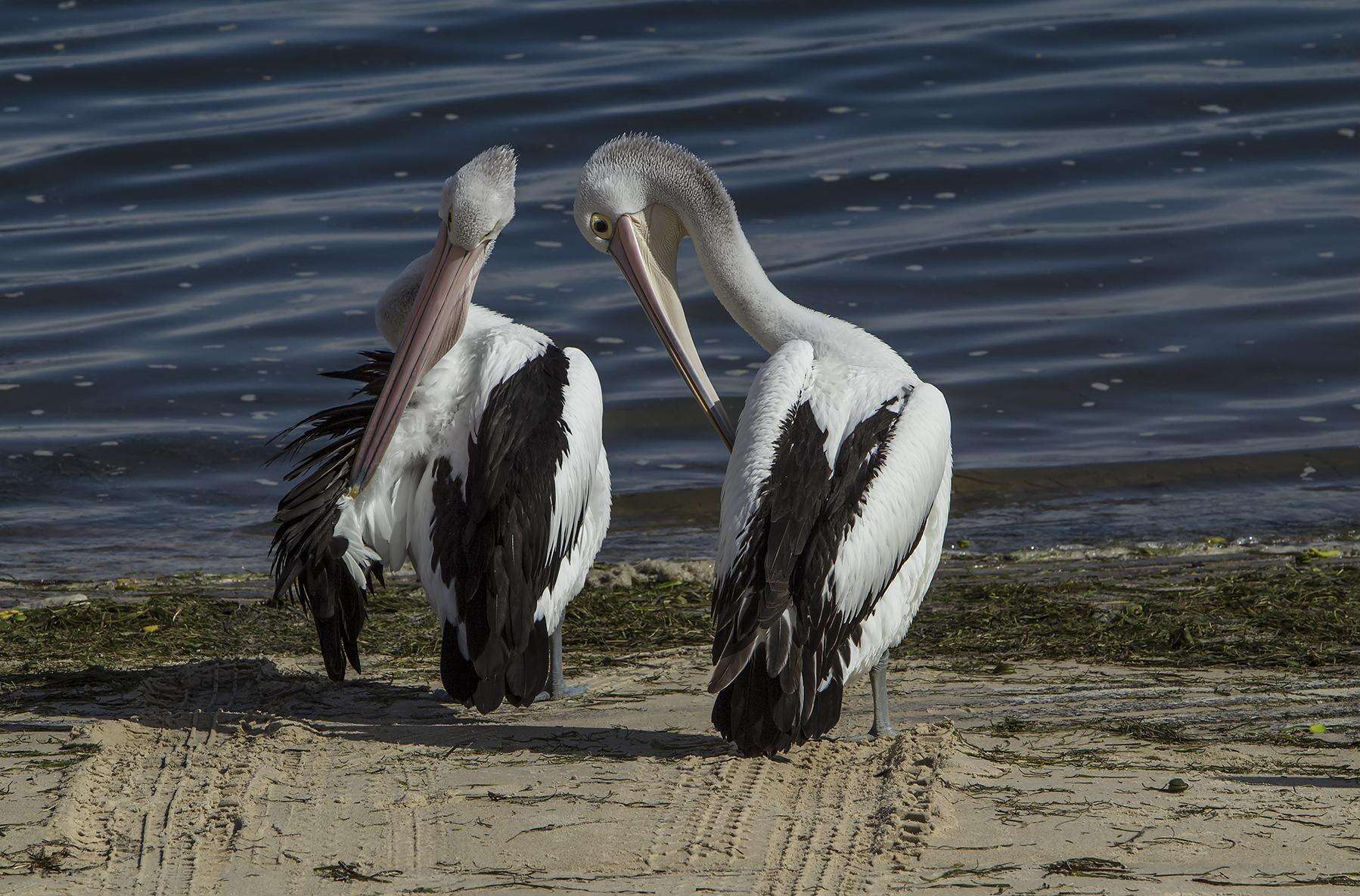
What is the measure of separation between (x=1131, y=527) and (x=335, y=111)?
31.1 feet

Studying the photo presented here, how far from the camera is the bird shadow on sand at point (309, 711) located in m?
4.11

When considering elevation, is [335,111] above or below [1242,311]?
above

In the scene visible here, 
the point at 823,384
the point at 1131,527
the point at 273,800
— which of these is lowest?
the point at 1131,527

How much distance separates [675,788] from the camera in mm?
3670

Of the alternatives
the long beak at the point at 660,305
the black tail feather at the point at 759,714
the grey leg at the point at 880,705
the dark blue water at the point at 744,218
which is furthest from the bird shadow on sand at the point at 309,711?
the dark blue water at the point at 744,218

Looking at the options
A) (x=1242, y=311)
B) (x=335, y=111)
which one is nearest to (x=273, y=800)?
(x=1242, y=311)

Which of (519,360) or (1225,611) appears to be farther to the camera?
(1225,611)

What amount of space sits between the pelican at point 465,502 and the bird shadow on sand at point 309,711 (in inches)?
5.2

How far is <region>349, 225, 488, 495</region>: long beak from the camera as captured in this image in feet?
14.8

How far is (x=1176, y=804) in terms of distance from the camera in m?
3.45

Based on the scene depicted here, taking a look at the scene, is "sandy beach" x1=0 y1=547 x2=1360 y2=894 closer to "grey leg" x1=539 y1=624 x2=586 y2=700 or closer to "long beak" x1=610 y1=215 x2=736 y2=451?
"grey leg" x1=539 y1=624 x2=586 y2=700

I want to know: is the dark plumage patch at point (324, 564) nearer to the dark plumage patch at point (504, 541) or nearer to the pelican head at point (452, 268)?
the pelican head at point (452, 268)

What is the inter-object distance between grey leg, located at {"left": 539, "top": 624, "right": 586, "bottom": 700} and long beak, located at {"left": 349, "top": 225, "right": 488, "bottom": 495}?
0.71 m

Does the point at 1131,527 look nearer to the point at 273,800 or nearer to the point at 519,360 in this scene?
the point at 519,360
